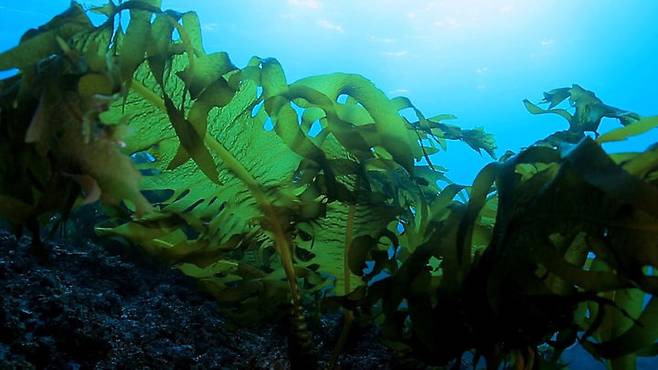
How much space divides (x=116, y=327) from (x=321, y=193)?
911 millimetres

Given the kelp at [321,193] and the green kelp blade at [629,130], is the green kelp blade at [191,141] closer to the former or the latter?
the kelp at [321,193]

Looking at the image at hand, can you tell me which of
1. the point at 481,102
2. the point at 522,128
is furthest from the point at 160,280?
the point at 522,128

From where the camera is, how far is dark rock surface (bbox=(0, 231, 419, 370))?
132 centimetres

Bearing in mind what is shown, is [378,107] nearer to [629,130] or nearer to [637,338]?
[629,130]

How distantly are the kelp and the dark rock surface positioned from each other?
9.0 inches

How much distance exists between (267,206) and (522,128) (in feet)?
168

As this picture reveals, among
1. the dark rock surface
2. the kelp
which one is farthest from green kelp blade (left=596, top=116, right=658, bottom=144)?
the dark rock surface

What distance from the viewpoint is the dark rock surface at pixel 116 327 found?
1.32m

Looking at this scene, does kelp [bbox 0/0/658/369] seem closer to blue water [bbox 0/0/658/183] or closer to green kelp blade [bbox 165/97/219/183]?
green kelp blade [bbox 165/97/219/183]

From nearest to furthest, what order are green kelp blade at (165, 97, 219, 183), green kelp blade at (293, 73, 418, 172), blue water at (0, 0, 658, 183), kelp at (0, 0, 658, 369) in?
kelp at (0, 0, 658, 369), green kelp blade at (165, 97, 219, 183), green kelp blade at (293, 73, 418, 172), blue water at (0, 0, 658, 183)

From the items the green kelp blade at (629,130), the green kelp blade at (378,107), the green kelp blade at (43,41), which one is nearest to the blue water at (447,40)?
the green kelp blade at (629,130)

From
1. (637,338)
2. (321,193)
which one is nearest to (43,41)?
(321,193)

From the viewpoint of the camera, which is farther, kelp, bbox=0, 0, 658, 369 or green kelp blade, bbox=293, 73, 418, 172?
green kelp blade, bbox=293, 73, 418, 172

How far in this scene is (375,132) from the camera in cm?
127
